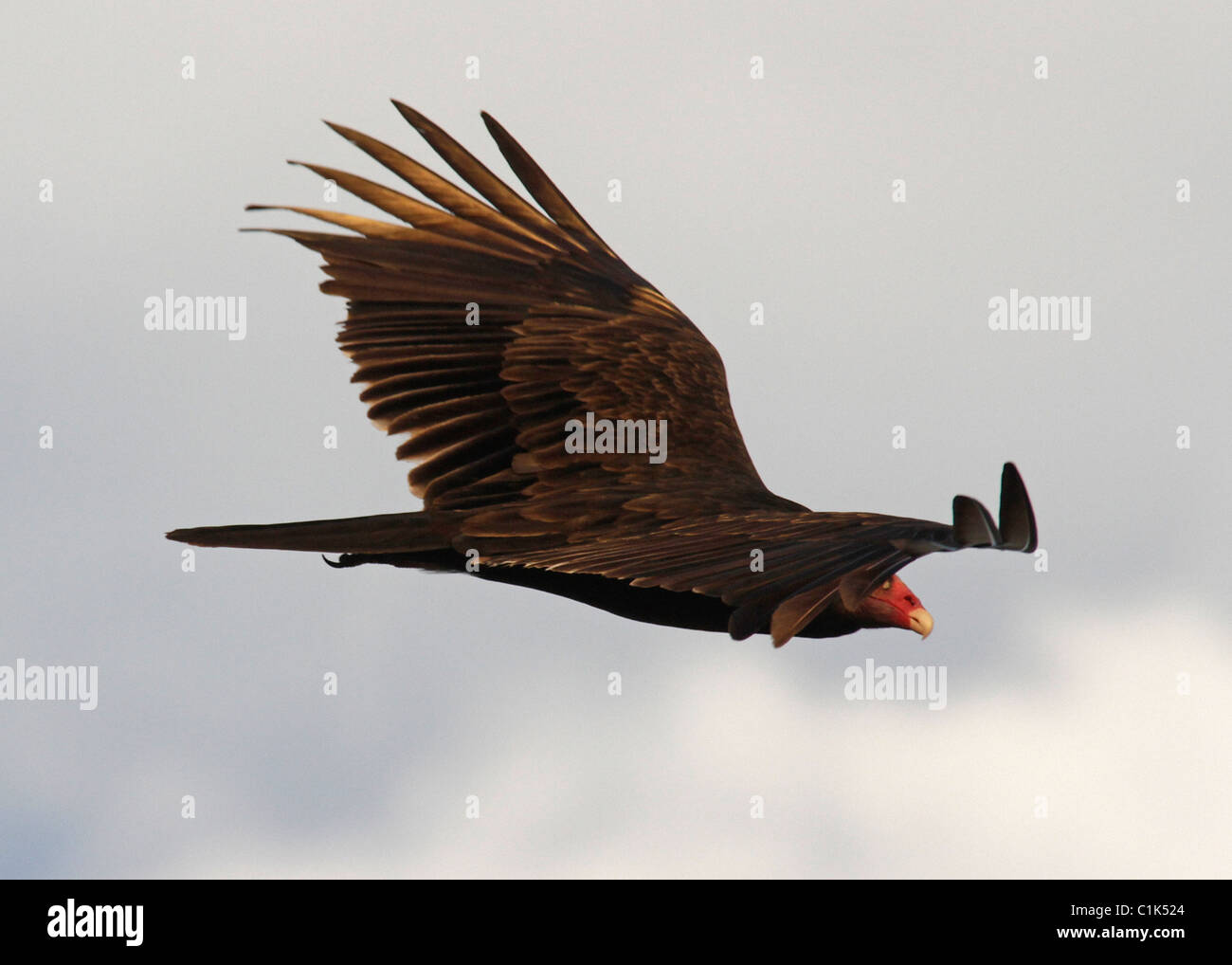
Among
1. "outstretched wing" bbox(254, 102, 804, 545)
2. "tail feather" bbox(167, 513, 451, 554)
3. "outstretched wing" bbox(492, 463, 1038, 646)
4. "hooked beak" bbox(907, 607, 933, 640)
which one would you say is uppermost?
"outstretched wing" bbox(254, 102, 804, 545)

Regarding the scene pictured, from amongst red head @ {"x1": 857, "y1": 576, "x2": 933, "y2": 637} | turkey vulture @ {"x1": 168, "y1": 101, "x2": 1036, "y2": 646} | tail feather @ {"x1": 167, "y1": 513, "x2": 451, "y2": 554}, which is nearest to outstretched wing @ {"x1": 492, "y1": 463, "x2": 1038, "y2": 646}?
turkey vulture @ {"x1": 168, "y1": 101, "x2": 1036, "y2": 646}

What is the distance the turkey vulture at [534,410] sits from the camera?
7348 mm

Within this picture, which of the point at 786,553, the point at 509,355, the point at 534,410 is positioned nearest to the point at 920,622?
the point at 786,553

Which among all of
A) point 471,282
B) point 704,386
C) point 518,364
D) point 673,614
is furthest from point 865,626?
point 471,282

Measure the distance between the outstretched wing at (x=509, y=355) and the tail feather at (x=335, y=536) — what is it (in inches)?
10.2

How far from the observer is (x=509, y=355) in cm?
837

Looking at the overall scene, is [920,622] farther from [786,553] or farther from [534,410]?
[534,410]

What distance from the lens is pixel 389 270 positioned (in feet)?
27.7

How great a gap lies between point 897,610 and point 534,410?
2.12 metres

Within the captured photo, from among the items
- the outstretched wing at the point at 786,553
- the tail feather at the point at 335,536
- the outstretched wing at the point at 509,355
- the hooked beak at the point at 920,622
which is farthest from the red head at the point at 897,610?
the tail feather at the point at 335,536

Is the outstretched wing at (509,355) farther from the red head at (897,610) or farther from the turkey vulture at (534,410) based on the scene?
the red head at (897,610)

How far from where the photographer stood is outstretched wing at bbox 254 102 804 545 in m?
7.94

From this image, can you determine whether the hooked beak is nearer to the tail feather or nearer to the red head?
the red head
